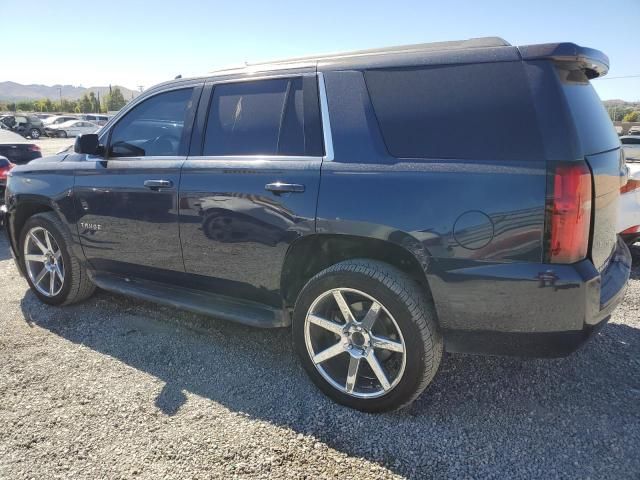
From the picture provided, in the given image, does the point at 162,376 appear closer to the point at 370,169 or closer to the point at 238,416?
the point at 238,416

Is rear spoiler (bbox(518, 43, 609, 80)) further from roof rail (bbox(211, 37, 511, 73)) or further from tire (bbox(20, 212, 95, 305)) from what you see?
tire (bbox(20, 212, 95, 305))

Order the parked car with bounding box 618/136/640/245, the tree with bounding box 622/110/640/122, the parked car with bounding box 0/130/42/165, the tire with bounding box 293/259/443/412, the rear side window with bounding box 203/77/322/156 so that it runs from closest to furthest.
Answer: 1. the tire with bounding box 293/259/443/412
2. the rear side window with bounding box 203/77/322/156
3. the parked car with bounding box 618/136/640/245
4. the parked car with bounding box 0/130/42/165
5. the tree with bounding box 622/110/640/122

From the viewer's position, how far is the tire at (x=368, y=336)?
2.50 metres

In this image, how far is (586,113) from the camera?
2389 mm

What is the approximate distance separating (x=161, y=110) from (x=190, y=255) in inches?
45.8

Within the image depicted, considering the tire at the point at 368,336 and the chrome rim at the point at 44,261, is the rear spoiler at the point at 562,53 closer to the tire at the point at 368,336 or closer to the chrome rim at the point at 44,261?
the tire at the point at 368,336

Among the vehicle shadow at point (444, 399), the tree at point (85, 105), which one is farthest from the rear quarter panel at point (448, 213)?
the tree at point (85, 105)

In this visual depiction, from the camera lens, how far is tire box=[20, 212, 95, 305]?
13.3ft

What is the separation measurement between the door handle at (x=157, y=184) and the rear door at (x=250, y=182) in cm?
12

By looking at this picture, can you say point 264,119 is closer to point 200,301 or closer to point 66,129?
point 200,301

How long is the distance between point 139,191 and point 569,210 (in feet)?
8.93

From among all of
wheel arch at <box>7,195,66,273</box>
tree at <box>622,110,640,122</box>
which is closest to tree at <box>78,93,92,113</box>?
tree at <box>622,110,640,122</box>

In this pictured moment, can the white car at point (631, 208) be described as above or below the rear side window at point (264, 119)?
Answer: below

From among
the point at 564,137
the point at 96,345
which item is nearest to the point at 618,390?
the point at 564,137
